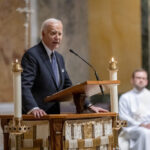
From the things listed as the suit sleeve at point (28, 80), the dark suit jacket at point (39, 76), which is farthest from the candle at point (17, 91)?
the dark suit jacket at point (39, 76)

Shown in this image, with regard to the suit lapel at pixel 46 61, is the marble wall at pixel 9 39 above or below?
above

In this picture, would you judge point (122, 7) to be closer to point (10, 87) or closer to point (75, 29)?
point (75, 29)

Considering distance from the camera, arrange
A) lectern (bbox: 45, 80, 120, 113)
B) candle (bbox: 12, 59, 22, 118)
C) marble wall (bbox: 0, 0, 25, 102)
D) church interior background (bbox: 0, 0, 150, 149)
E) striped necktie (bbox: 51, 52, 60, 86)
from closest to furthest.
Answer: lectern (bbox: 45, 80, 120, 113) < candle (bbox: 12, 59, 22, 118) < striped necktie (bbox: 51, 52, 60, 86) < marble wall (bbox: 0, 0, 25, 102) < church interior background (bbox: 0, 0, 150, 149)

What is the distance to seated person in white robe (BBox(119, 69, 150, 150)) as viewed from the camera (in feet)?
20.9

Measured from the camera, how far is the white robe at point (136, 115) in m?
6.37

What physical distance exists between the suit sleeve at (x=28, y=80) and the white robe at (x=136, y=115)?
3.28 meters

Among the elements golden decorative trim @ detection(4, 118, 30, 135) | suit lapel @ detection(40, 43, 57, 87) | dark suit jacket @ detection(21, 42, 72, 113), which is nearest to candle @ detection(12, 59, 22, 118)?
golden decorative trim @ detection(4, 118, 30, 135)

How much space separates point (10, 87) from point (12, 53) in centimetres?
57

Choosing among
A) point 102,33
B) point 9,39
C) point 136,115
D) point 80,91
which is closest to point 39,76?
point 80,91

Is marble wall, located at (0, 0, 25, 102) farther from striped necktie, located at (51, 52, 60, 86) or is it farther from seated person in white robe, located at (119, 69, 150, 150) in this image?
striped necktie, located at (51, 52, 60, 86)

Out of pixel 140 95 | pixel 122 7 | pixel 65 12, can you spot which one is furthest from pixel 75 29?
pixel 140 95

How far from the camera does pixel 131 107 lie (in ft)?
23.5

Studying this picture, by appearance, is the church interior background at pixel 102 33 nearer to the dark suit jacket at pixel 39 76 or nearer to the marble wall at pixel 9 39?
the marble wall at pixel 9 39

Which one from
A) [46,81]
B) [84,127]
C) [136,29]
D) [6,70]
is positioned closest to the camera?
[84,127]
